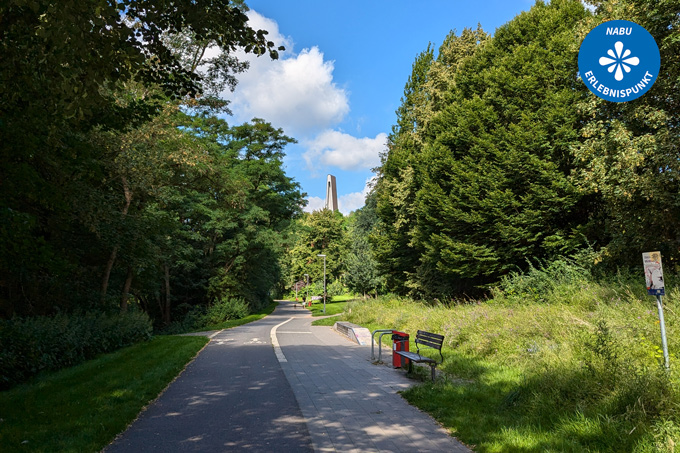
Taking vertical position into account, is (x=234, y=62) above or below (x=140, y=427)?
above

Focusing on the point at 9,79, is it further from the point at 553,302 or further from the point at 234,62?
the point at 553,302

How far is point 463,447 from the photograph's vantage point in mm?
5180

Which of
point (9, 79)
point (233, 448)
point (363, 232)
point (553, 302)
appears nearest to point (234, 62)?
point (9, 79)

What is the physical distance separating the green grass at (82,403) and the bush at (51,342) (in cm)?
51

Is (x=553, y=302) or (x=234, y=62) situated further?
(x=234, y=62)

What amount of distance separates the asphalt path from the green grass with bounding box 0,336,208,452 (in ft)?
0.88

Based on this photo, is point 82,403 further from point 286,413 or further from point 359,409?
point 359,409

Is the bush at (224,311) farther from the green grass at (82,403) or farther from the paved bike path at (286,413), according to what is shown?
the paved bike path at (286,413)

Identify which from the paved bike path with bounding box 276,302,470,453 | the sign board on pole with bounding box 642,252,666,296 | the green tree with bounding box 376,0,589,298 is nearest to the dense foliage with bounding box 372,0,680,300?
the green tree with bounding box 376,0,589,298

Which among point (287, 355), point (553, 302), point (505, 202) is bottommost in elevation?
point (287, 355)

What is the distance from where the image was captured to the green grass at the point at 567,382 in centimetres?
487

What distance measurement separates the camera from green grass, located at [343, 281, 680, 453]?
16.0 ft

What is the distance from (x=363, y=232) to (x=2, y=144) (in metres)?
51.5

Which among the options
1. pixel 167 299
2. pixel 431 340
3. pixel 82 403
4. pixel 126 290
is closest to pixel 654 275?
pixel 431 340
